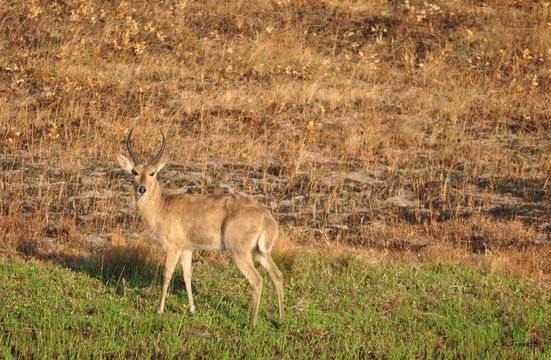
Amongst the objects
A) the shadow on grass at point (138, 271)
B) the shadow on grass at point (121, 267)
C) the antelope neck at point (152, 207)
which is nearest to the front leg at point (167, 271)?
the shadow on grass at point (138, 271)

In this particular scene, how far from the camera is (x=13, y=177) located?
54.5 feet

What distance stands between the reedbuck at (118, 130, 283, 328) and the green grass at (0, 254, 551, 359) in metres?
0.41

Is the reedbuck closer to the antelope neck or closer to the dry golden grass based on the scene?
the antelope neck

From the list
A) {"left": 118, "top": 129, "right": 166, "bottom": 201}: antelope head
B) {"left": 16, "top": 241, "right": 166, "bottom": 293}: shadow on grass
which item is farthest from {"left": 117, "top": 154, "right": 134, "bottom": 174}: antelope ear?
{"left": 16, "top": 241, "right": 166, "bottom": 293}: shadow on grass

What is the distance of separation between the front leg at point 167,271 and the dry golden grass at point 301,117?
8.68 feet

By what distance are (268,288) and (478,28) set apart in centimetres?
1416

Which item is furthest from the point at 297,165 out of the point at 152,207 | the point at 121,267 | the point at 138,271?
the point at 152,207

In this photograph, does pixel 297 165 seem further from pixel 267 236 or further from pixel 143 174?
pixel 267 236

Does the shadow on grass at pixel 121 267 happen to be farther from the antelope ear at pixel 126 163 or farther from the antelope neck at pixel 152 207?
the antelope ear at pixel 126 163

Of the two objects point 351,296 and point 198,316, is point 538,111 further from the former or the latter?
point 198,316

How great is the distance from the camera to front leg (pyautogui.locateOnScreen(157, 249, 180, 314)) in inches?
408

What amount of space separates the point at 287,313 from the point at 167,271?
1.38 m

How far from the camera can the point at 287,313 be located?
10336mm

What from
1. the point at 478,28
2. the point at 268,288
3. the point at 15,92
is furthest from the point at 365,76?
the point at 268,288
